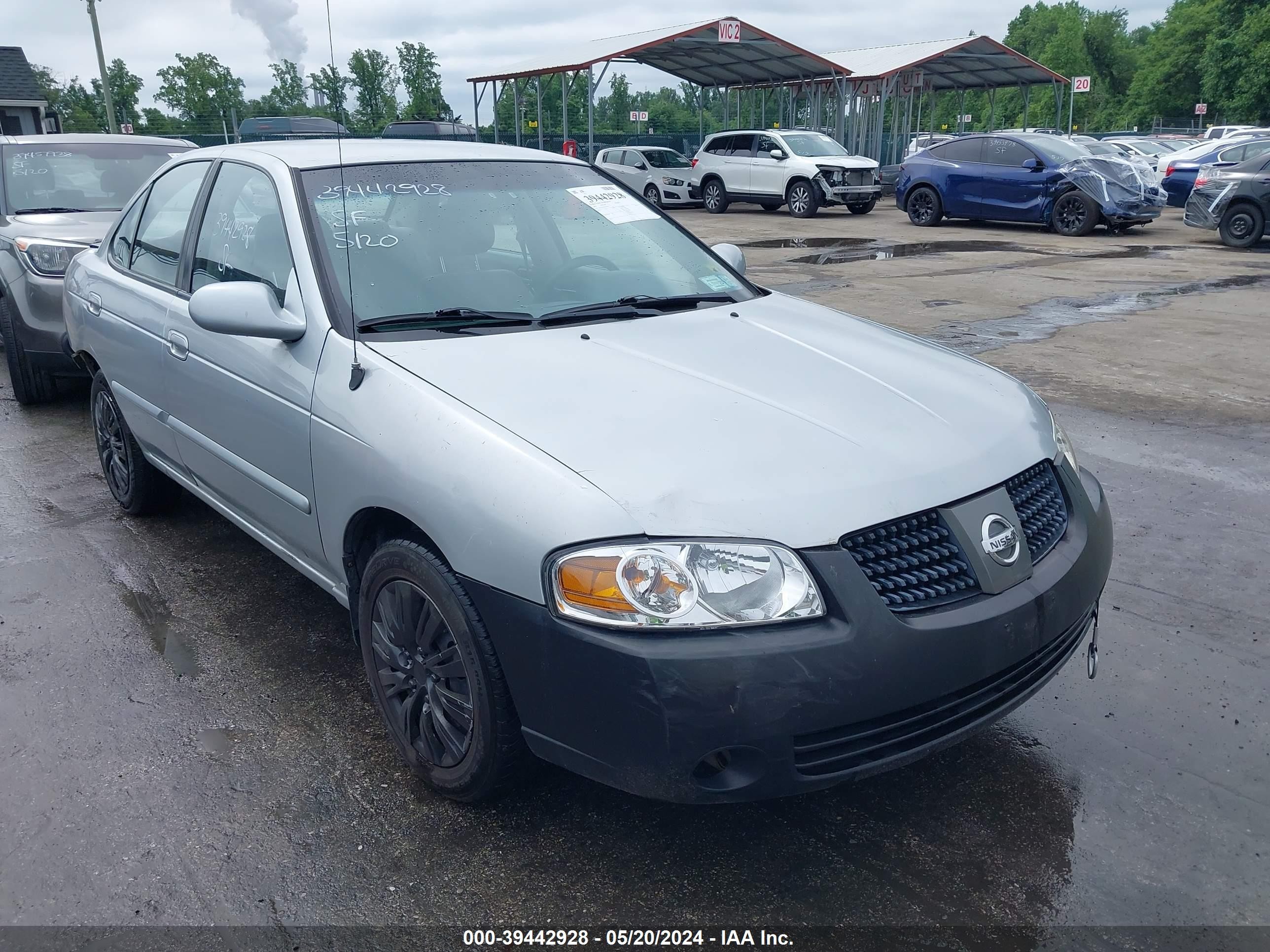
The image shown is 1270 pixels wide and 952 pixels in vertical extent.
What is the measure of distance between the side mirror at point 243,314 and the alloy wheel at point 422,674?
0.83m

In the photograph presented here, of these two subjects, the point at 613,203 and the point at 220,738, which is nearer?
the point at 220,738

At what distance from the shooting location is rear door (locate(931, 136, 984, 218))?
18297 mm

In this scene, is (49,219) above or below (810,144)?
below

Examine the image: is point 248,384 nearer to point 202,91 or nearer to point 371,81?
point 371,81

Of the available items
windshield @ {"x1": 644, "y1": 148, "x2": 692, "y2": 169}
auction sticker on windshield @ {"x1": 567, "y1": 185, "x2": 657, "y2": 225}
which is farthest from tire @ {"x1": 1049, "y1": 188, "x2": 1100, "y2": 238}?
auction sticker on windshield @ {"x1": 567, "y1": 185, "x2": 657, "y2": 225}

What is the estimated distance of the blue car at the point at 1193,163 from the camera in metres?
18.6

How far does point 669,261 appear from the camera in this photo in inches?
146

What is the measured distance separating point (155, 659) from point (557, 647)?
1992 millimetres

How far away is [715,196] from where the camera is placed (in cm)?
2366

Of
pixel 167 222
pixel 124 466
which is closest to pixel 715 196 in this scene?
pixel 124 466

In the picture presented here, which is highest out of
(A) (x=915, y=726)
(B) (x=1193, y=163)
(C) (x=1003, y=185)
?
(B) (x=1193, y=163)

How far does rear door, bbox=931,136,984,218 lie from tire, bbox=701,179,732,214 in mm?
5519

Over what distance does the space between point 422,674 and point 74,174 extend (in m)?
6.67

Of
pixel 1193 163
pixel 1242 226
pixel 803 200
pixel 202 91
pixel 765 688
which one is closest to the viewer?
pixel 765 688
